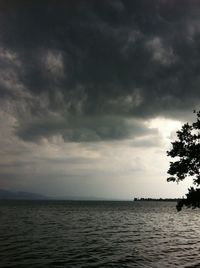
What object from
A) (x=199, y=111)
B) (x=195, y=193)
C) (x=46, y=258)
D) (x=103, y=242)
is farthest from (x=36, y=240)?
(x=199, y=111)

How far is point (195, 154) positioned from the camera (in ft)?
116

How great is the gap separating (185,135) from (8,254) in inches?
916

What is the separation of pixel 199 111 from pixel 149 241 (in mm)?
22459

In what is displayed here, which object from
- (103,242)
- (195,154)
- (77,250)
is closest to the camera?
(195,154)

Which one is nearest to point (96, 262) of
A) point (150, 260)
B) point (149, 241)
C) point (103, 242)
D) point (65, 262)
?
point (65, 262)

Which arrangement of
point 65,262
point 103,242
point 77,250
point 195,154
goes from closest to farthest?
point 65,262
point 195,154
point 77,250
point 103,242

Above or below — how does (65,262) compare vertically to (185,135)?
below

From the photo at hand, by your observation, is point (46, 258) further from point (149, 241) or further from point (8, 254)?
point (149, 241)

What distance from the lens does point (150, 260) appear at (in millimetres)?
33844

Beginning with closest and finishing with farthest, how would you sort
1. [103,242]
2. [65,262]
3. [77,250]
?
[65,262] → [77,250] → [103,242]

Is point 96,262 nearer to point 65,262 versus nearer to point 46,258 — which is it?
point 65,262

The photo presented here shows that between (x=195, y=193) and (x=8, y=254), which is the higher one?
(x=195, y=193)

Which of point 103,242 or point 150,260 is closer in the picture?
point 150,260

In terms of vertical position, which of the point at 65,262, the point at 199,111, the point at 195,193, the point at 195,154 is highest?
the point at 199,111
